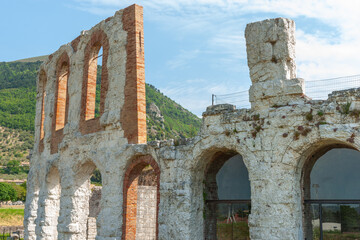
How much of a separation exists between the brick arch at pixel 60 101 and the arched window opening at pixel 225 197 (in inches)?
259

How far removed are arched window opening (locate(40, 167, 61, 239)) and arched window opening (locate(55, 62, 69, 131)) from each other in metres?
1.75

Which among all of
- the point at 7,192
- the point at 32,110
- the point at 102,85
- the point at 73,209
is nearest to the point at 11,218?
the point at 7,192

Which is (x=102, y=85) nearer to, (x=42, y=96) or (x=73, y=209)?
(x=73, y=209)

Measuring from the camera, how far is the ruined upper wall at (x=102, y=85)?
10.9 meters

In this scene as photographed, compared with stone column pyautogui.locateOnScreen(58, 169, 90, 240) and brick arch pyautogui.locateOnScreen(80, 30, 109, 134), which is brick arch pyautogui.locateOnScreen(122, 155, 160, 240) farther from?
stone column pyautogui.locateOnScreen(58, 169, 90, 240)

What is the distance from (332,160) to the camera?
8742 mm

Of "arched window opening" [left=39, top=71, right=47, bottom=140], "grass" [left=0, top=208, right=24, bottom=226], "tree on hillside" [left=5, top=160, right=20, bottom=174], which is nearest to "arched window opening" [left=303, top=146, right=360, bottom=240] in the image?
"arched window opening" [left=39, top=71, right=47, bottom=140]

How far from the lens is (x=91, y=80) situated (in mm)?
12805

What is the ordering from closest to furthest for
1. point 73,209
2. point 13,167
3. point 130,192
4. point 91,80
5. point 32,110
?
1. point 130,192
2. point 73,209
3. point 91,80
4. point 13,167
5. point 32,110

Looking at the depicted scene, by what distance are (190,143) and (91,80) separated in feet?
16.9

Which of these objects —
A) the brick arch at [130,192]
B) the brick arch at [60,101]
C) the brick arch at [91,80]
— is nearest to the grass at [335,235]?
the brick arch at [130,192]

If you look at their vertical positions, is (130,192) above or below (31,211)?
above

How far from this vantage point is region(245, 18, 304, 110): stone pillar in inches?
323

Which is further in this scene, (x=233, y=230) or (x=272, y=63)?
(x=233, y=230)
